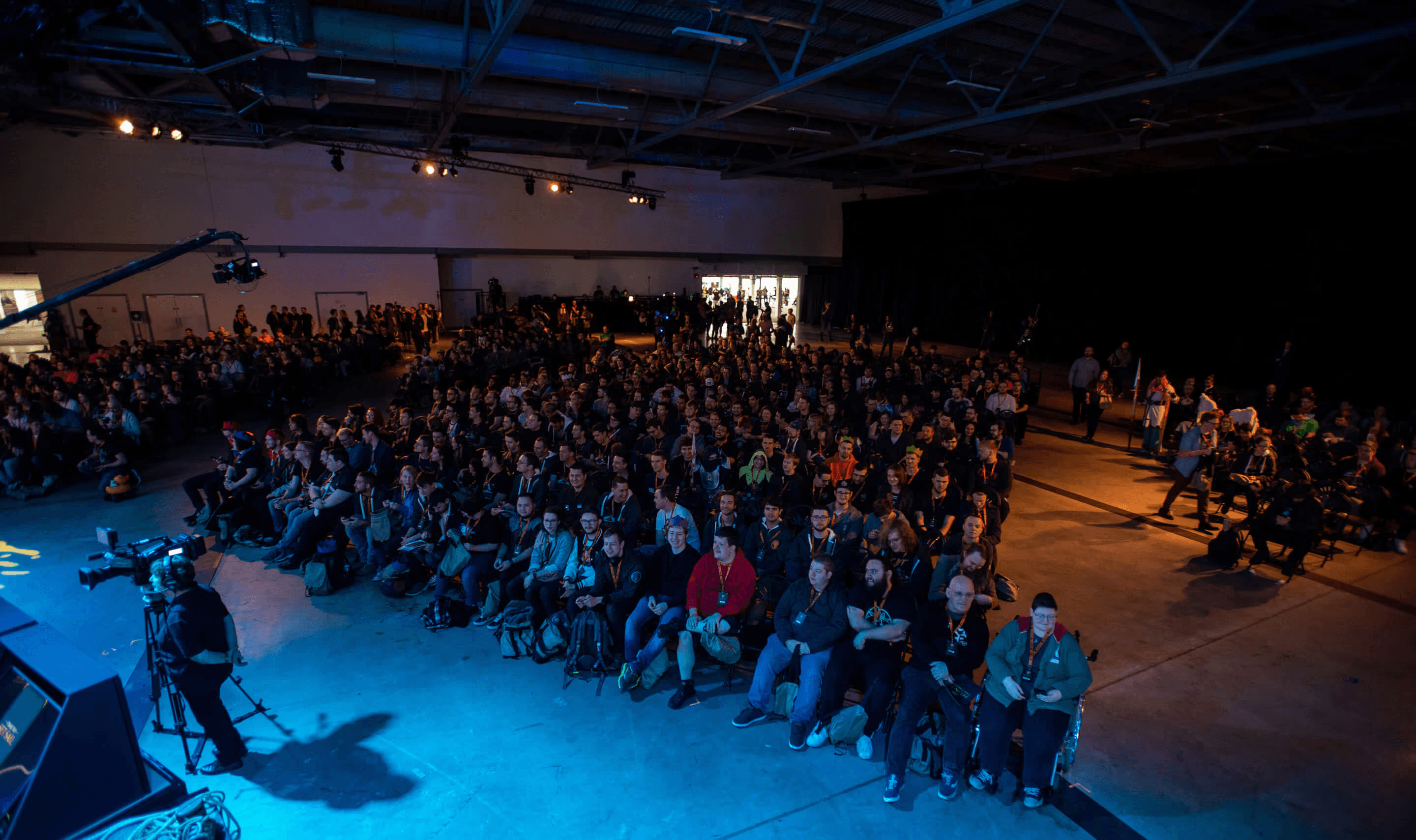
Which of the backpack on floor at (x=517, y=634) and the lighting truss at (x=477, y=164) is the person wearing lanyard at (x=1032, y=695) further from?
the lighting truss at (x=477, y=164)

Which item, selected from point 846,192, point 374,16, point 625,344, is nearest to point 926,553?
point 374,16

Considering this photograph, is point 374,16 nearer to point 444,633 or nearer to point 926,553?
point 444,633

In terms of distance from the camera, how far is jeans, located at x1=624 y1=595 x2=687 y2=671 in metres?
4.79

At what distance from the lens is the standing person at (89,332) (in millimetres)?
17812

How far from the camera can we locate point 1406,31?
19.4 feet

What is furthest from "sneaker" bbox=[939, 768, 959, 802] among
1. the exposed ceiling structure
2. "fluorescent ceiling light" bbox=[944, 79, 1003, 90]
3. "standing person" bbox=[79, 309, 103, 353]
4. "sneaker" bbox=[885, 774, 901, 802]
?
"standing person" bbox=[79, 309, 103, 353]

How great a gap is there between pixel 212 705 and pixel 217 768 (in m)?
0.49

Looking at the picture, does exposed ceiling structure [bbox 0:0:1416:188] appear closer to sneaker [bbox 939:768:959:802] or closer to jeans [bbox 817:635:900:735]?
jeans [bbox 817:635:900:735]

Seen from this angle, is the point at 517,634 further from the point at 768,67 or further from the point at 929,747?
the point at 768,67

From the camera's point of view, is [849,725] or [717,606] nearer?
[849,725]

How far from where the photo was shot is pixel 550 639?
16.8ft

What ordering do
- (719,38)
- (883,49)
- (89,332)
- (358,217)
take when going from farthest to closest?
(358,217) < (89,332) < (883,49) < (719,38)

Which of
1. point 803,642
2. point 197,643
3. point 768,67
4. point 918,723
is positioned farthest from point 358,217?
point 918,723

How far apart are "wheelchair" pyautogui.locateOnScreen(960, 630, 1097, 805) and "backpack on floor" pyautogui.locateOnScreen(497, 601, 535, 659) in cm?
327
